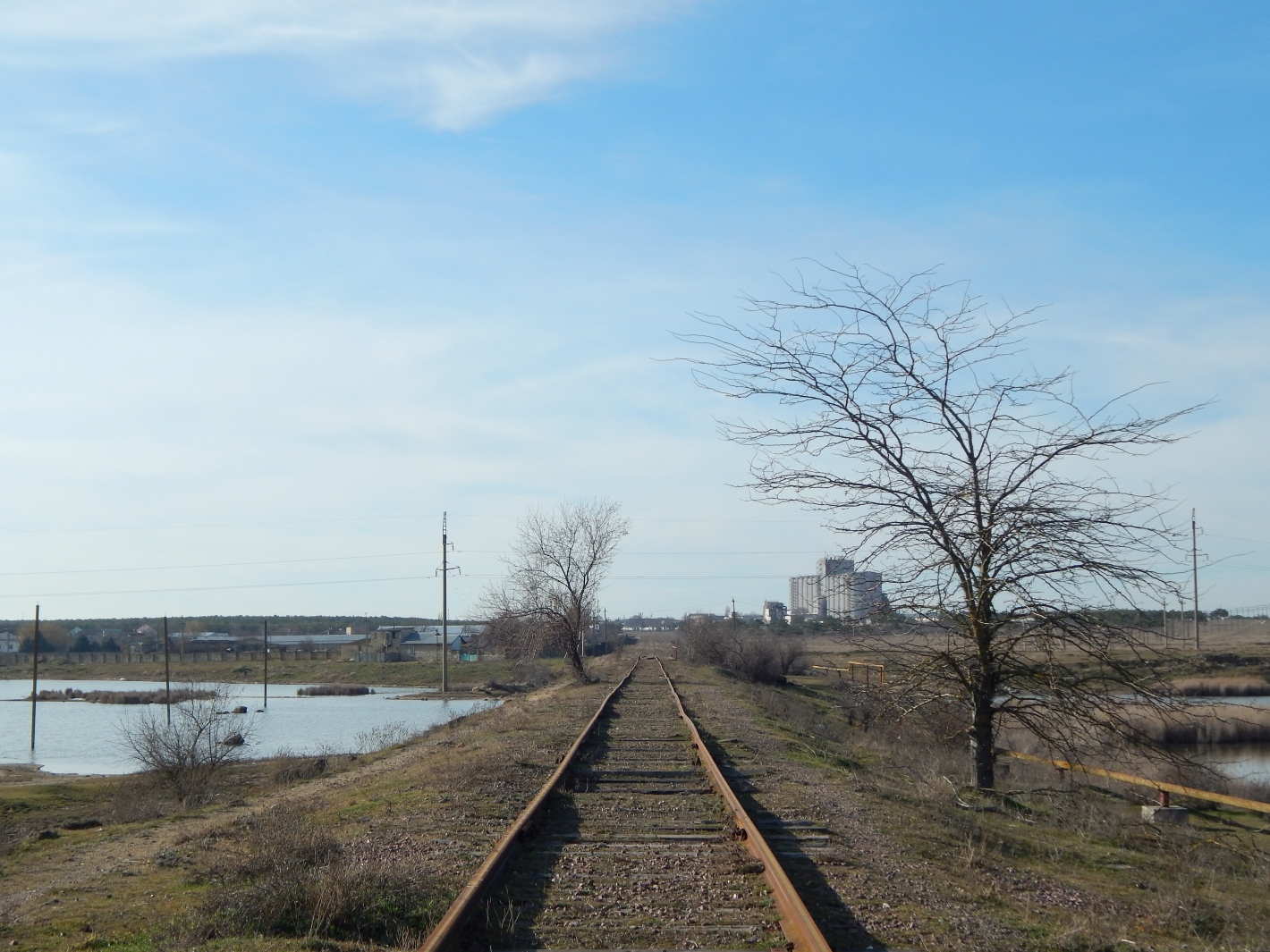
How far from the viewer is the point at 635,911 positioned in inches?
260

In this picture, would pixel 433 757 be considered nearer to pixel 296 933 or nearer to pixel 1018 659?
pixel 1018 659

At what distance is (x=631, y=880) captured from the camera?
7.41 m

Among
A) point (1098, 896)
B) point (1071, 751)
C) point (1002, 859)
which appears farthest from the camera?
point (1071, 751)

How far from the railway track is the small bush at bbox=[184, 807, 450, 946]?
38 centimetres

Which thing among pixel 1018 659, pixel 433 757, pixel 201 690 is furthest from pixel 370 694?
pixel 1018 659

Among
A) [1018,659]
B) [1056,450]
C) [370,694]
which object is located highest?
[1056,450]

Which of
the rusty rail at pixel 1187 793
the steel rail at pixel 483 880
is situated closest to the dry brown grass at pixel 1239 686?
the rusty rail at pixel 1187 793

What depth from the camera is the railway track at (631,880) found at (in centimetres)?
604

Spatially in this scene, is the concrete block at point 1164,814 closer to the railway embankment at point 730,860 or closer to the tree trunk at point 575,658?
→ the railway embankment at point 730,860

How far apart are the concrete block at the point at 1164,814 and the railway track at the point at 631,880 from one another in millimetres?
5829

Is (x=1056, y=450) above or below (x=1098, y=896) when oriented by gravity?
above

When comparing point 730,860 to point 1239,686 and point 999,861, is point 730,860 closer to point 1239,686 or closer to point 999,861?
point 999,861

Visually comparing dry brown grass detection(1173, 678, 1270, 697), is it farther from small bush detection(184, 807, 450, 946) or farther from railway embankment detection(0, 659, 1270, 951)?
small bush detection(184, 807, 450, 946)

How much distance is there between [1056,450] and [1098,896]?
5.10 metres
